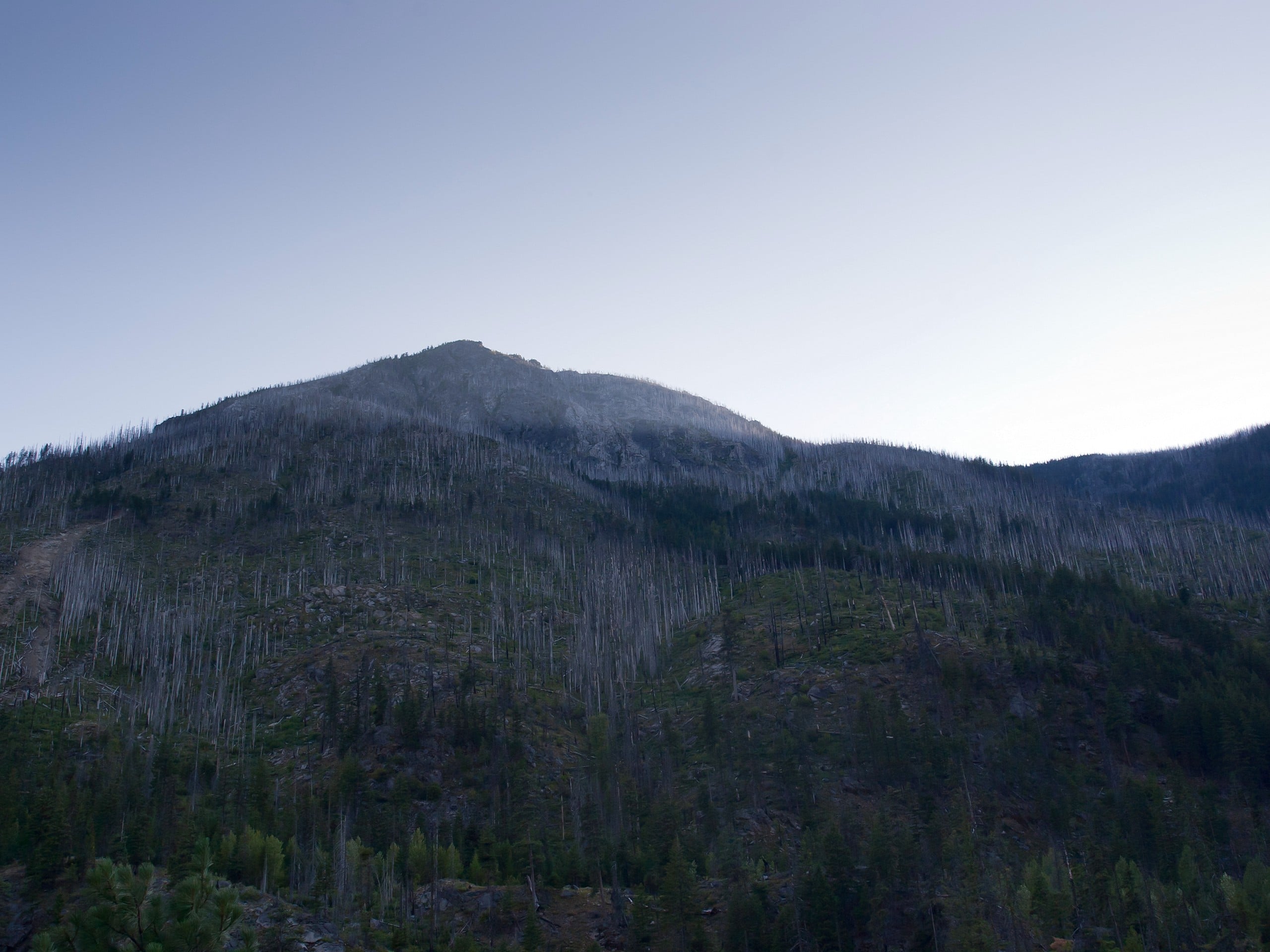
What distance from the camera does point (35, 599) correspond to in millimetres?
106062

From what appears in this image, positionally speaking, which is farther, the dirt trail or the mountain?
the dirt trail

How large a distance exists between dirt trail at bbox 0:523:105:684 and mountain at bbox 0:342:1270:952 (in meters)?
0.50

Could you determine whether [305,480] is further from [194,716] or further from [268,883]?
[268,883]

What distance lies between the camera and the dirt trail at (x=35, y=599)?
94875 millimetres

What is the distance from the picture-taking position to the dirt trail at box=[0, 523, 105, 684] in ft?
311

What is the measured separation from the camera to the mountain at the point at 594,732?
175 feet

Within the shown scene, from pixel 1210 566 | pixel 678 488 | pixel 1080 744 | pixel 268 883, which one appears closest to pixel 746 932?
pixel 268 883

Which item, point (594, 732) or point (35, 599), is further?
point (35, 599)

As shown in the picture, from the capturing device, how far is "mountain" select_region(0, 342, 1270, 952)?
53.4 metres

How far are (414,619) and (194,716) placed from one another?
26.9 meters

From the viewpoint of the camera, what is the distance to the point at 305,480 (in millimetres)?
160625

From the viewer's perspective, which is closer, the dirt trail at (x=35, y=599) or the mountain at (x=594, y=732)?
the mountain at (x=594, y=732)

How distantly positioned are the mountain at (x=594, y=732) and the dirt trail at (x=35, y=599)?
502mm

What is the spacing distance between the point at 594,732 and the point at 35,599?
72811 millimetres
